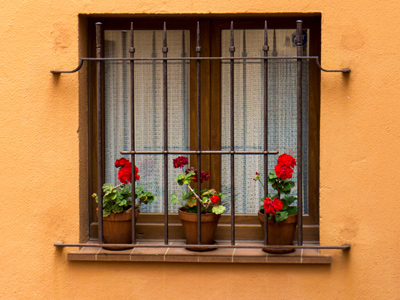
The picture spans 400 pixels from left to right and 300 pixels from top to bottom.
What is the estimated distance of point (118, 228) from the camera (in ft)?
12.6

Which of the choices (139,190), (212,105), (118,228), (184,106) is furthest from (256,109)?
(118,228)

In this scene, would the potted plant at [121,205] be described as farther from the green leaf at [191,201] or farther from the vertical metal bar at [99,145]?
the green leaf at [191,201]

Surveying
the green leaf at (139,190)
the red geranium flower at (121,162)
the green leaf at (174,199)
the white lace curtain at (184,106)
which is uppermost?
the white lace curtain at (184,106)

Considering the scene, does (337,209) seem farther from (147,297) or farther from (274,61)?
(147,297)

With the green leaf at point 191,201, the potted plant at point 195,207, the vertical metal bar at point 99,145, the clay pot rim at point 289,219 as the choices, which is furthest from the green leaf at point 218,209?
the vertical metal bar at point 99,145

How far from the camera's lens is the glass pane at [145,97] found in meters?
4.09

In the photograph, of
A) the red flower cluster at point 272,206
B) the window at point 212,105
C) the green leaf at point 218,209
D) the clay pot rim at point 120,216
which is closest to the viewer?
the red flower cluster at point 272,206

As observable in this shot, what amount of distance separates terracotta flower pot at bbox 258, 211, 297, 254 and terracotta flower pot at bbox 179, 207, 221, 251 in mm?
322

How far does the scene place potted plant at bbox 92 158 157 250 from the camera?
3.79 metres

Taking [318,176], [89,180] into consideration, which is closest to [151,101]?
[89,180]

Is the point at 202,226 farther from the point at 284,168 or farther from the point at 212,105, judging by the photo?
the point at 212,105

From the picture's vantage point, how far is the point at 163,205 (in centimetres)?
413

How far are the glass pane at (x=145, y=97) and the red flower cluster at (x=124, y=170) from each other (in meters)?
0.32

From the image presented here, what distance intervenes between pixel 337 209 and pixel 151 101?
1491mm
